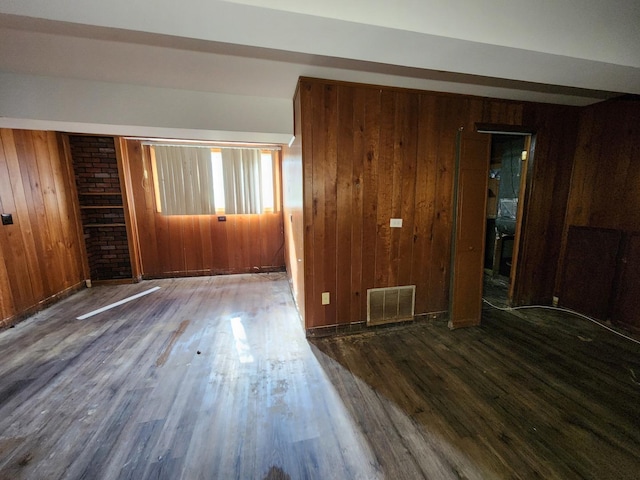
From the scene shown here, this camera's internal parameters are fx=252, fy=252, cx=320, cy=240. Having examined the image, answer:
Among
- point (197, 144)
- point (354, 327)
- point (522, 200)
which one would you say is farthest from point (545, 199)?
point (197, 144)

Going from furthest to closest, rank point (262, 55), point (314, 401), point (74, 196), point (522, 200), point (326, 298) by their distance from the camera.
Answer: point (74, 196)
point (522, 200)
point (326, 298)
point (262, 55)
point (314, 401)

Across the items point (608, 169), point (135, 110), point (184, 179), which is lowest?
point (608, 169)

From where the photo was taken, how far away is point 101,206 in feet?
13.3

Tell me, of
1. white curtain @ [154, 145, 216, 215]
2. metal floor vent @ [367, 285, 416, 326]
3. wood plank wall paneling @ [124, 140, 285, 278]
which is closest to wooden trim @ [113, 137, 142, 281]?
wood plank wall paneling @ [124, 140, 285, 278]

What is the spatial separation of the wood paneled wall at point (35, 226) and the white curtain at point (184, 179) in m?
1.23

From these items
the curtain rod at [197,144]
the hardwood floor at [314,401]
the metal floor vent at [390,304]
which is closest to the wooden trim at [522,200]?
the hardwood floor at [314,401]

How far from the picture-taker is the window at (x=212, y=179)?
14.2ft

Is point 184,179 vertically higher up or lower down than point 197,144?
lower down

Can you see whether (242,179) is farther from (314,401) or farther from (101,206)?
(314,401)

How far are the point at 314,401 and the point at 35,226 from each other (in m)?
4.05

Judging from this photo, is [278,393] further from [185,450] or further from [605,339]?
[605,339]

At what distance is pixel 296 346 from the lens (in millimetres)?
2416

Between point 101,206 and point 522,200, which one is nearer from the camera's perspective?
point 522,200

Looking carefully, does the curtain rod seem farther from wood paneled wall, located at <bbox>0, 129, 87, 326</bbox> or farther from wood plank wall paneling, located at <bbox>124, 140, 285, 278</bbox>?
wood paneled wall, located at <bbox>0, 129, 87, 326</bbox>
